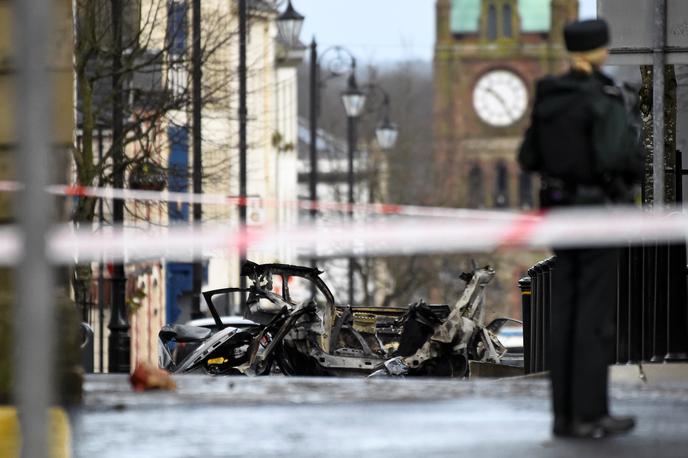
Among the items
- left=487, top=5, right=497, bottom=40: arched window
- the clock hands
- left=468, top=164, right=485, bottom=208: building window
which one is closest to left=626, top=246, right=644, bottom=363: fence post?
left=468, top=164, right=485, bottom=208: building window

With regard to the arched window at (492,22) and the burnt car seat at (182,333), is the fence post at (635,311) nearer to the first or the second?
the burnt car seat at (182,333)

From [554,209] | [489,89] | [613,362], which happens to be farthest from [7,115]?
[489,89]

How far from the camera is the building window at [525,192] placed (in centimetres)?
16375

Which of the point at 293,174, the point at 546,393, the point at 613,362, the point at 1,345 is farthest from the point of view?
the point at 293,174

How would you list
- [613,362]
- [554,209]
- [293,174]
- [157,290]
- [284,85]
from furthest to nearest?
1. [293,174]
2. [284,85]
3. [157,290]
4. [613,362]
5. [554,209]

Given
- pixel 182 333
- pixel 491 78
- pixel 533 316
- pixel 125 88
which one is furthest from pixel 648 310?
pixel 491 78

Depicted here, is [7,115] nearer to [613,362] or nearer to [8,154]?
[8,154]

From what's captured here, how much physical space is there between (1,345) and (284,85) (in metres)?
58.9

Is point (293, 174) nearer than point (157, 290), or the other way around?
point (157, 290)

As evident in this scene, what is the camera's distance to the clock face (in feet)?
556

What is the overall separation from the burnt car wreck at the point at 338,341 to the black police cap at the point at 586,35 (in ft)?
36.3

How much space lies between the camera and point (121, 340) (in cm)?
2533

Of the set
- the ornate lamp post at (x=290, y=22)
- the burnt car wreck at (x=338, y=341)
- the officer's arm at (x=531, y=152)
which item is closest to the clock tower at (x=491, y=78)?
the ornate lamp post at (x=290, y=22)

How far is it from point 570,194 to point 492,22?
173369 mm
